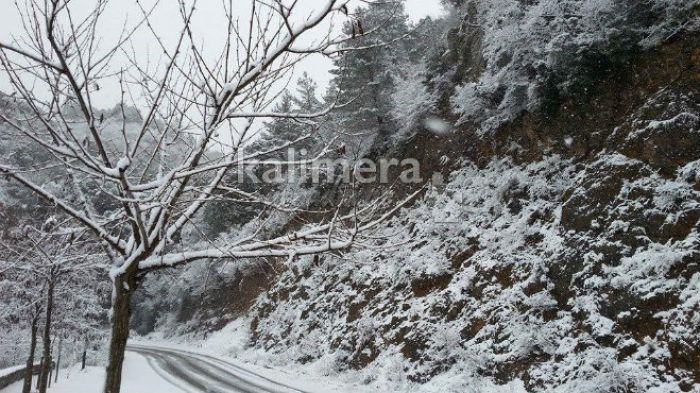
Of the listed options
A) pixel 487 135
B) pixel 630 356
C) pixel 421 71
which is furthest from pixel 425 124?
pixel 630 356

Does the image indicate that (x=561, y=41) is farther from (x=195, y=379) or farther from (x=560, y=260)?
(x=195, y=379)

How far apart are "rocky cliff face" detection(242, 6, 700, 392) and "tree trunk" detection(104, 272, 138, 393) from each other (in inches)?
79.4

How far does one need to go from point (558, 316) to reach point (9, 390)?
16575 mm

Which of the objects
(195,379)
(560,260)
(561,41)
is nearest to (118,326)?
(560,260)

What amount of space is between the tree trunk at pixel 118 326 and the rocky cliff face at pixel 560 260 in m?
2.02

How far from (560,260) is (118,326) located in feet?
29.9

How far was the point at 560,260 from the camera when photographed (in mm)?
9734

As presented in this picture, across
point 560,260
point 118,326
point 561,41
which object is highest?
point 561,41

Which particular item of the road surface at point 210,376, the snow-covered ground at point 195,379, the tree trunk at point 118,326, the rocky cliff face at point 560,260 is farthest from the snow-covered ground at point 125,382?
the tree trunk at point 118,326

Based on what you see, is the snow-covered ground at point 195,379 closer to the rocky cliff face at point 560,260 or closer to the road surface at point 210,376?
the road surface at point 210,376

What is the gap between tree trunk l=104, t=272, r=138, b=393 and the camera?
3588 mm

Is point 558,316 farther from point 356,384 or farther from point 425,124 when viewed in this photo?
point 425,124

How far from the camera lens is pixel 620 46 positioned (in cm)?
1093

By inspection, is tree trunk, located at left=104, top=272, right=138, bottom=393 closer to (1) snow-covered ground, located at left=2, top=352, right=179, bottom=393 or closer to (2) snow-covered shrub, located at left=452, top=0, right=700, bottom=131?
(1) snow-covered ground, located at left=2, top=352, right=179, bottom=393
